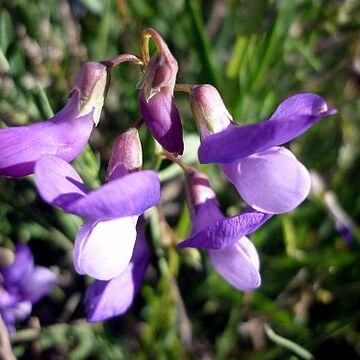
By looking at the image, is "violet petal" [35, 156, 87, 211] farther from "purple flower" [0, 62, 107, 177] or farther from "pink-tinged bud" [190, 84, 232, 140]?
"pink-tinged bud" [190, 84, 232, 140]

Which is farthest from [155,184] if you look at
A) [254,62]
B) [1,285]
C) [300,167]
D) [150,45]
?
[254,62]

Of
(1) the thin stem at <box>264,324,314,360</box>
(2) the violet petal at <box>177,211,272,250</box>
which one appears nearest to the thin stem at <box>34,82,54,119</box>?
(2) the violet petal at <box>177,211,272,250</box>

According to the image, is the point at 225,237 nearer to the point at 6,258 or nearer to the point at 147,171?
the point at 147,171

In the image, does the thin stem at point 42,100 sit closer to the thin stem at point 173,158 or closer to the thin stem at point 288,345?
the thin stem at point 173,158

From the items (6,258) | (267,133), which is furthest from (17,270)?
(267,133)

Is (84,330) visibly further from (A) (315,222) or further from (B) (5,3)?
(B) (5,3)

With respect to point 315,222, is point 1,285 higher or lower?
higher
